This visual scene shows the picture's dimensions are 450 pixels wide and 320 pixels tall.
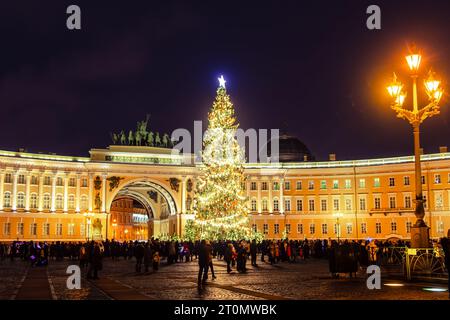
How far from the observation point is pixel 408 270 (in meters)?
20.5

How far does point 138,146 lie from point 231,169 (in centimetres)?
3782

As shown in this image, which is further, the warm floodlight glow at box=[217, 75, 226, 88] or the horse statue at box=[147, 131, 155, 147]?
the horse statue at box=[147, 131, 155, 147]

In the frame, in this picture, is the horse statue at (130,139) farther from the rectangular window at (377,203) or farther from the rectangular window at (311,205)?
the rectangular window at (377,203)

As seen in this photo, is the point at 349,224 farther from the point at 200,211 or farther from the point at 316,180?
the point at 200,211

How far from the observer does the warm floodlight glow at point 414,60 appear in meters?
20.8

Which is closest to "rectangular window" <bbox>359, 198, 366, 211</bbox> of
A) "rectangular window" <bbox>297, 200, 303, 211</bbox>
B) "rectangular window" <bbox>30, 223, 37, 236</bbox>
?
"rectangular window" <bbox>297, 200, 303, 211</bbox>

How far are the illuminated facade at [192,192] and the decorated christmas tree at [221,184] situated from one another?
28.7 m

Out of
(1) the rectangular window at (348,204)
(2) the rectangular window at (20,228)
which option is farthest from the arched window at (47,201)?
(1) the rectangular window at (348,204)

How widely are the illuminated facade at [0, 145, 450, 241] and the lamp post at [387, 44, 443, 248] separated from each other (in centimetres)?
5195

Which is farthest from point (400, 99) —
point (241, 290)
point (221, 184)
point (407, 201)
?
point (407, 201)

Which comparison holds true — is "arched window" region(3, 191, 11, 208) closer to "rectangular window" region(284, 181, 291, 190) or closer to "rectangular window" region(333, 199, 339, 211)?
"rectangular window" region(284, 181, 291, 190)

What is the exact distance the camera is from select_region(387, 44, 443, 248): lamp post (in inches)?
804
